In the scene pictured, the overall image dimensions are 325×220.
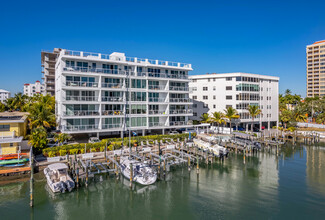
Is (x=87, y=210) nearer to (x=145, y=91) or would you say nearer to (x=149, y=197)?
(x=149, y=197)

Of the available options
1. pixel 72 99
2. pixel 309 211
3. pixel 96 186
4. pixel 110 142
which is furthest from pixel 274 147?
pixel 72 99

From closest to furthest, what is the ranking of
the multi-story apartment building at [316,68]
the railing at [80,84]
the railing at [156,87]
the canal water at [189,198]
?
1. the canal water at [189,198]
2. the railing at [80,84]
3. the railing at [156,87]
4. the multi-story apartment building at [316,68]

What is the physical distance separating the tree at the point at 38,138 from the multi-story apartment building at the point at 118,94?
17.9ft

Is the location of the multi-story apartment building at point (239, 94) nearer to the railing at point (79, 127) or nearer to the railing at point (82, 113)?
the railing at point (82, 113)

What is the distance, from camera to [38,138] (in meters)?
34.4

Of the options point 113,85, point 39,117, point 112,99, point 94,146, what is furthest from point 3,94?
point 94,146

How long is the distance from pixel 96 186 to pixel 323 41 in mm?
149757

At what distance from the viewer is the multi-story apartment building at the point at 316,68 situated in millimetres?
126438

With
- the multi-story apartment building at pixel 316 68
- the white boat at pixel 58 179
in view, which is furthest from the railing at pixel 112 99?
the multi-story apartment building at pixel 316 68

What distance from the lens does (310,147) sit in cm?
5159

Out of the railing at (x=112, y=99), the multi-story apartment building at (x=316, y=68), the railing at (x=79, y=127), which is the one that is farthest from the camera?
the multi-story apartment building at (x=316, y=68)

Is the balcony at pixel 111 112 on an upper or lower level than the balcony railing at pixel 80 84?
lower

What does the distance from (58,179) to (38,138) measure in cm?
1097

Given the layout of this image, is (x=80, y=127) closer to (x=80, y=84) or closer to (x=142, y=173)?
(x=80, y=84)
